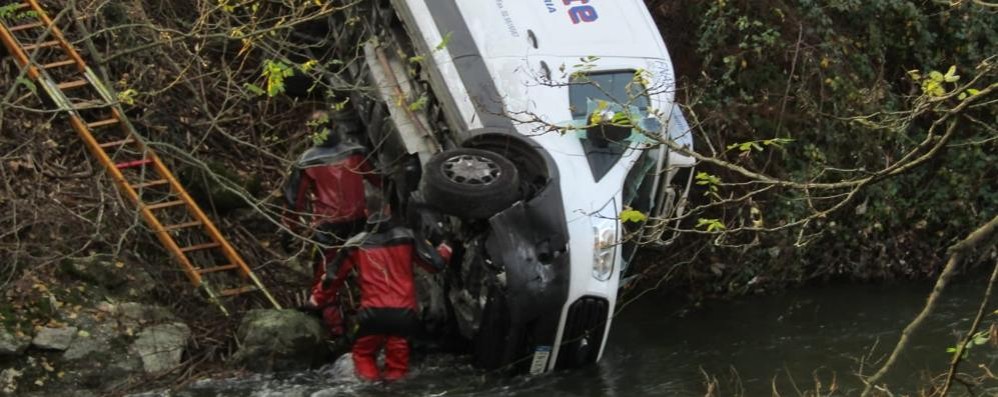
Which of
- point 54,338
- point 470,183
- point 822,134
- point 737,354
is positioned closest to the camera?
point 470,183

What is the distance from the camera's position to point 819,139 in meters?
11.3

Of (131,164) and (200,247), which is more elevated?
(131,164)

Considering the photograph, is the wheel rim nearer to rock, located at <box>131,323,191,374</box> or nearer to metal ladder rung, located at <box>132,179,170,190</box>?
rock, located at <box>131,323,191,374</box>

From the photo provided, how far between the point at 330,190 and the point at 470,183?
1.43 m

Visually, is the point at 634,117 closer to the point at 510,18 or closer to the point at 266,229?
the point at 510,18

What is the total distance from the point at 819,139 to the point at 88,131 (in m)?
5.87

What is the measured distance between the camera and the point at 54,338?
27.1 ft

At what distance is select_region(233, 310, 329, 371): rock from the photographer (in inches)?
338

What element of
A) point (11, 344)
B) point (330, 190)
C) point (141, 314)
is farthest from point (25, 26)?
point (11, 344)

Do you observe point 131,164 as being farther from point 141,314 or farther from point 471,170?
point 471,170

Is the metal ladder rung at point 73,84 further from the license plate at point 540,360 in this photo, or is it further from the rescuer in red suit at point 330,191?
the license plate at point 540,360

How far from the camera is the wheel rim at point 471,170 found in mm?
7965

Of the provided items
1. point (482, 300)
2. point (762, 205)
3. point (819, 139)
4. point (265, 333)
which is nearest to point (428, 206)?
point (482, 300)

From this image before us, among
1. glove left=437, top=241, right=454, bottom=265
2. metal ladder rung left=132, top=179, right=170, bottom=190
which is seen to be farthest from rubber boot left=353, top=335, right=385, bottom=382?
metal ladder rung left=132, top=179, right=170, bottom=190
